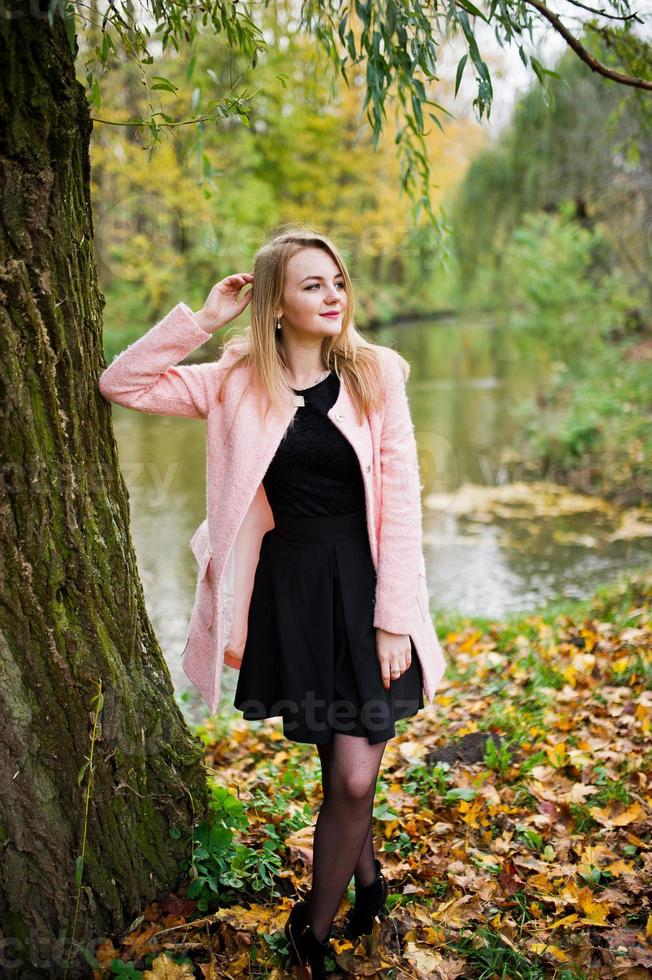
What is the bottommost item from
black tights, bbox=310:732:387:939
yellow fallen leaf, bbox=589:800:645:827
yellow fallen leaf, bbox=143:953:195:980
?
yellow fallen leaf, bbox=143:953:195:980

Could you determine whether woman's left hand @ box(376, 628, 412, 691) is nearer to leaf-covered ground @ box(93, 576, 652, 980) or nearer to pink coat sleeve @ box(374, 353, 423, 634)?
pink coat sleeve @ box(374, 353, 423, 634)

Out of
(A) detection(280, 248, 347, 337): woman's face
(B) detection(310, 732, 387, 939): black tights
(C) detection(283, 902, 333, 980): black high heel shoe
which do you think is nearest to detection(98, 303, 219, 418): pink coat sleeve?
(A) detection(280, 248, 347, 337): woman's face

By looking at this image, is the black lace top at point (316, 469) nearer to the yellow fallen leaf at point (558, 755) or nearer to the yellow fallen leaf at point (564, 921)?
the yellow fallen leaf at point (564, 921)

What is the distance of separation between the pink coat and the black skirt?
0.20ft

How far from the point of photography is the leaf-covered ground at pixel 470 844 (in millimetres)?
2201

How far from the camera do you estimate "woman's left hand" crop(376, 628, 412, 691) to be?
7.30 feet

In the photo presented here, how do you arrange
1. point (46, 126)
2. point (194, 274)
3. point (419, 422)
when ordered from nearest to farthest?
point (46, 126)
point (419, 422)
point (194, 274)

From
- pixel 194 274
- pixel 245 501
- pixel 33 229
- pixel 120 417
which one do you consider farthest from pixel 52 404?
pixel 194 274

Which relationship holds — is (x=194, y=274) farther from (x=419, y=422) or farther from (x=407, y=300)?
(x=407, y=300)

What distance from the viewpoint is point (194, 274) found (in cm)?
1769

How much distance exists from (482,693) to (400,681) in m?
1.87

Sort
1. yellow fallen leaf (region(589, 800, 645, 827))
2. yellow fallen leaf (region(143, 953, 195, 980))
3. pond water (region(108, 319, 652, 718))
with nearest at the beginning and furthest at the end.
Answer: yellow fallen leaf (region(143, 953, 195, 980)) → yellow fallen leaf (region(589, 800, 645, 827)) → pond water (region(108, 319, 652, 718))

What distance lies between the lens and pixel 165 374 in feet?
7.50

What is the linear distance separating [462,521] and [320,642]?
621 centimetres
